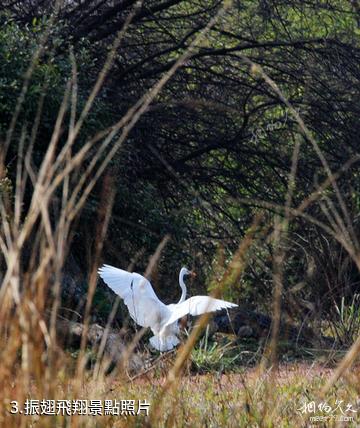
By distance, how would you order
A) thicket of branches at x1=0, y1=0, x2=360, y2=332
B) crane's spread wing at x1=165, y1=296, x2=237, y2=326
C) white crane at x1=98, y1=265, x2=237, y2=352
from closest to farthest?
1. crane's spread wing at x1=165, y1=296, x2=237, y2=326
2. white crane at x1=98, y1=265, x2=237, y2=352
3. thicket of branches at x1=0, y1=0, x2=360, y2=332

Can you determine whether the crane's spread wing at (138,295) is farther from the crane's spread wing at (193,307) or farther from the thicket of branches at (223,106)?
the thicket of branches at (223,106)

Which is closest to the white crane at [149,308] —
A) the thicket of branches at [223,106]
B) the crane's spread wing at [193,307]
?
the crane's spread wing at [193,307]

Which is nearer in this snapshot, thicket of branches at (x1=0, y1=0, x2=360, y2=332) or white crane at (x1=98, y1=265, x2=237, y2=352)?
white crane at (x1=98, y1=265, x2=237, y2=352)

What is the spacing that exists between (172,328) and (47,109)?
268cm

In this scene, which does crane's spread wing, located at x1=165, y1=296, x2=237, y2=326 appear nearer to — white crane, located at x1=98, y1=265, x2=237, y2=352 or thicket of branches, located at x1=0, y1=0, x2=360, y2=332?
white crane, located at x1=98, y1=265, x2=237, y2=352

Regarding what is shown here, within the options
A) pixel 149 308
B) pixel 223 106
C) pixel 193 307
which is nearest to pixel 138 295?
pixel 149 308

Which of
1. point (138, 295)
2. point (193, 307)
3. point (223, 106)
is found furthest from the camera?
point (223, 106)

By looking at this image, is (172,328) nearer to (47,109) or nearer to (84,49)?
(47,109)

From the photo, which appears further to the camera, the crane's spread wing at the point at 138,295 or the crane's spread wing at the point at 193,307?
the crane's spread wing at the point at 138,295

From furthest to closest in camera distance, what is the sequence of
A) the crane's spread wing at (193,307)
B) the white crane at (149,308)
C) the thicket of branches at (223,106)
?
the thicket of branches at (223,106)
the white crane at (149,308)
the crane's spread wing at (193,307)

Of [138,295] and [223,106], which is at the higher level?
[223,106]

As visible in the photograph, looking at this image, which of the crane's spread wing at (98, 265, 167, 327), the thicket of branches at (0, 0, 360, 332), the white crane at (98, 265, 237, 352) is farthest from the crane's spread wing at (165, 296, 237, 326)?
the thicket of branches at (0, 0, 360, 332)

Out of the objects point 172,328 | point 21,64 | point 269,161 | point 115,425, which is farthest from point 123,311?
point 115,425

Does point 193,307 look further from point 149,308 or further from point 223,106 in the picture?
point 223,106
